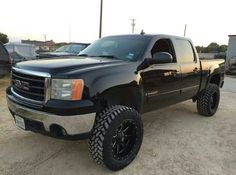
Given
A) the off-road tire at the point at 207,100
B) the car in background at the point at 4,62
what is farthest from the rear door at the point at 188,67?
the car in background at the point at 4,62

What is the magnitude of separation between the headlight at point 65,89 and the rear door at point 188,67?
8.55 feet

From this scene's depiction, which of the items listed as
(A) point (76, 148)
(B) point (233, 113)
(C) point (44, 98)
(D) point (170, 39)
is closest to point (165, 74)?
(D) point (170, 39)

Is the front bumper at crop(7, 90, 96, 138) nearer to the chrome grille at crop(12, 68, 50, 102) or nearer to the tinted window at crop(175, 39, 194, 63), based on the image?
the chrome grille at crop(12, 68, 50, 102)

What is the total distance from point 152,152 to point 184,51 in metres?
2.31

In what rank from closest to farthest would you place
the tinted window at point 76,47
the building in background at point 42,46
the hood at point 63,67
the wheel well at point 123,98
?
the hood at point 63,67, the wheel well at point 123,98, the tinted window at point 76,47, the building in background at point 42,46

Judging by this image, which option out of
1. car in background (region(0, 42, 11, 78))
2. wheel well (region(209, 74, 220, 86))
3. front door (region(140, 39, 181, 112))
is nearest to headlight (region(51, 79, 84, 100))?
front door (region(140, 39, 181, 112))

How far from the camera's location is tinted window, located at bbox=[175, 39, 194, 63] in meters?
5.19

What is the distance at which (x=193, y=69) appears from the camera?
550 centimetres

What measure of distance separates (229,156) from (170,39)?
7.54ft

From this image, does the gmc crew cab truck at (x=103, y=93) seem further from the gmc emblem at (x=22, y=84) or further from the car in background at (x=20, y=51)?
the car in background at (x=20, y=51)

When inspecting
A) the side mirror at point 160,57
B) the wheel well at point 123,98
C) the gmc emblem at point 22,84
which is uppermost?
the side mirror at point 160,57

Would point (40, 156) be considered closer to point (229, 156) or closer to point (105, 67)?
point (105, 67)

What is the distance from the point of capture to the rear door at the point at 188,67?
5160 millimetres

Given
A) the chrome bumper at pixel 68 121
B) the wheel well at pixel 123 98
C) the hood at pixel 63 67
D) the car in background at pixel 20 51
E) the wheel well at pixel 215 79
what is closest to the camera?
the chrome bumper at pixel 68 121
